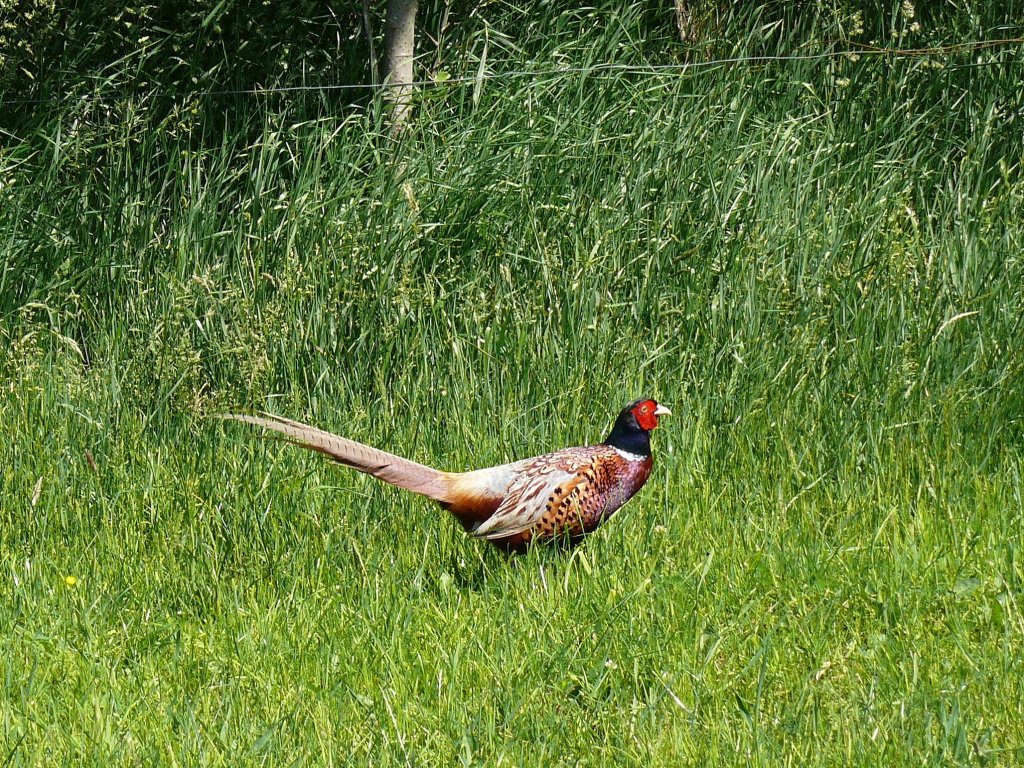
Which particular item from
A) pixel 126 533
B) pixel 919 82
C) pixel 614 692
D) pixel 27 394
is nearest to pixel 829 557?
pixel 614 692

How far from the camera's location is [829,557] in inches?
143

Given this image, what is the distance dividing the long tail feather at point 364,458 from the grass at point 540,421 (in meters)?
0.16

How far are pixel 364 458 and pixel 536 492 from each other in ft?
1.85

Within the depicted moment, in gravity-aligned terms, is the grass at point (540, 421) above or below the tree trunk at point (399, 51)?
below

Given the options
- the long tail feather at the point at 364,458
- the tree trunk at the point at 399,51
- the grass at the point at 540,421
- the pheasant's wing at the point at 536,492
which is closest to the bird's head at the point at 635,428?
the pheasant's wing at the point at 536,492

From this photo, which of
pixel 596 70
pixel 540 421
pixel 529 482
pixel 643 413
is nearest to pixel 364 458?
pixel 529 482

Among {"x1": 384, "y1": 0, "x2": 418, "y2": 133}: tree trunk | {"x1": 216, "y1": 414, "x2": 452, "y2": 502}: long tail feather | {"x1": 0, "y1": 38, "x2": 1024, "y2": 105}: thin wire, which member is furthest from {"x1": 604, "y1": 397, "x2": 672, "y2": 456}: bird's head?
{"x1": 384, "y1": 0, "x2": 418, "y2": 133}: tree trunk

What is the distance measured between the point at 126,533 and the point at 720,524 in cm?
195

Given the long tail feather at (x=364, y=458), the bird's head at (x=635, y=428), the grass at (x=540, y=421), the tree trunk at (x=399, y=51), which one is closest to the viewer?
the grass at (x=540, y=421)

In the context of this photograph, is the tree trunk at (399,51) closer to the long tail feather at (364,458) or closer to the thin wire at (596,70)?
the thin wire at (596,70)

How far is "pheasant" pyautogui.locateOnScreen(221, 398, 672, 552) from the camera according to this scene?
3996mm

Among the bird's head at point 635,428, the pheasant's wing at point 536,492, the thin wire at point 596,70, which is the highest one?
the thin wire at point 596,70

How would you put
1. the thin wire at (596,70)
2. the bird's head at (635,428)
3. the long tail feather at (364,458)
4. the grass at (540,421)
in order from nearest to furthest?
1. the grass at (540,421)
2. the long tail feather at (364,458)
3. the bird's head at (635,428)
4. the thin wire at (596,70)

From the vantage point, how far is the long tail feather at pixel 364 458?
397 cm
